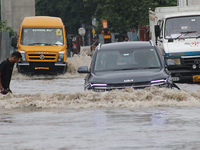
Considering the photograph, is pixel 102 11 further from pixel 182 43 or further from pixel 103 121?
pixel 103 121

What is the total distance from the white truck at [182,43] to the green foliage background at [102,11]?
2771 cm

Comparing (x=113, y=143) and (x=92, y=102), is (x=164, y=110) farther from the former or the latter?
(x=113, y=143)

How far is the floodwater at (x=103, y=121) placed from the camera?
6.89m

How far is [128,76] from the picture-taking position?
1063cm

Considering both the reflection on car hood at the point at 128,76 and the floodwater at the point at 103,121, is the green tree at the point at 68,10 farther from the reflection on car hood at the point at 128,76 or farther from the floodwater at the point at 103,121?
the reflection on car hood at the point at 128,76

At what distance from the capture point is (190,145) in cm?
664

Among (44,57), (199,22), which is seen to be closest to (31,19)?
(44,57)

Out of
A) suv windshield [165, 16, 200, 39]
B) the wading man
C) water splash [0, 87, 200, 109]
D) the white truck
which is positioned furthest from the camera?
suv windshield [165, 16, 200, 39]

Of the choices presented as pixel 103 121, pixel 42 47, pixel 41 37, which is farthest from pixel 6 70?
pixel 41 37

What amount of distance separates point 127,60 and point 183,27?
23.5ft

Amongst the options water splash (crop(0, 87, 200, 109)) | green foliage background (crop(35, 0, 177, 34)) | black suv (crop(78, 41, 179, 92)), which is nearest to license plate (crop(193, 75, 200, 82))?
water splash (crop(0, 87, 200, 109))

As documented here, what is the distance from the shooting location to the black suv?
10508mm

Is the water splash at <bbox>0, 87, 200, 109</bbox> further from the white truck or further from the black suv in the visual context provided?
the white truck

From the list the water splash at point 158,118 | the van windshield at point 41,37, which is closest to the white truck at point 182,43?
the van windshield at point 41,37
